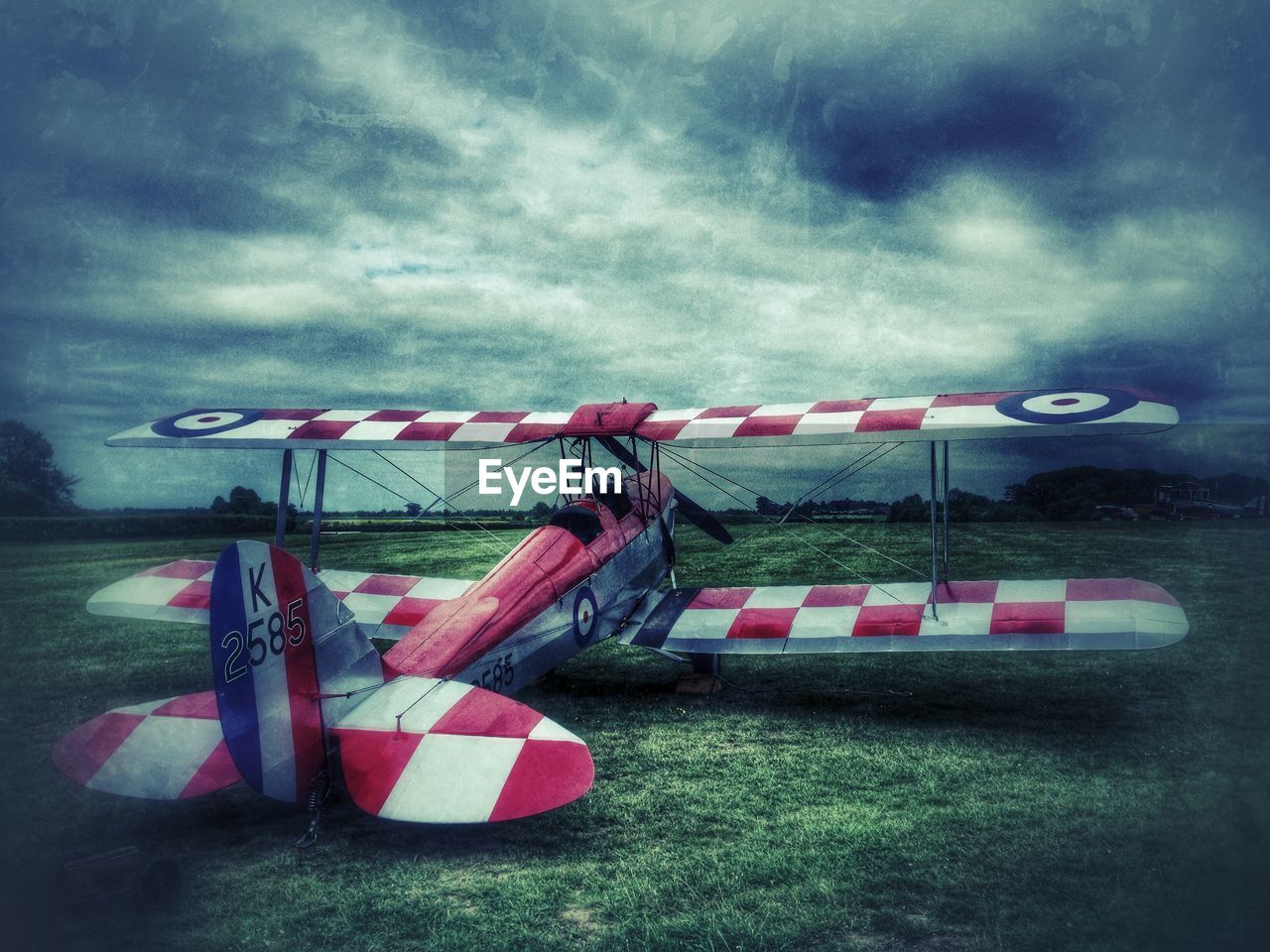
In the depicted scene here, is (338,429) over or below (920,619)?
over

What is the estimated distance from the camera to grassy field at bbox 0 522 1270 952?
2.90 meters

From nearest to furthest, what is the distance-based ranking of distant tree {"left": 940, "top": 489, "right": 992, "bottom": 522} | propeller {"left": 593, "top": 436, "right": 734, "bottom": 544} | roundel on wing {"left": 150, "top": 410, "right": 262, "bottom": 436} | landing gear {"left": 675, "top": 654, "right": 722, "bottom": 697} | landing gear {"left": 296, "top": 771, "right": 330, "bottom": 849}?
landing gear {"left": 296, "top": 771, "right": 330, "bottom": 849}
roundel on wing {"left": 150, "top": 410, "right": 262, "bottom": 436}
landing gear {"left": 675, "top": 654, "right": 722, "bottom": 697}
propeller {"left": 593, "top": 436, "right": 734, "bottom": 544}
distant tree {"left": 940, "top": 489, "right": 992, "bottom": 522}

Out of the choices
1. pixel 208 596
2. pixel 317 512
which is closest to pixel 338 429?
pixel 317 512

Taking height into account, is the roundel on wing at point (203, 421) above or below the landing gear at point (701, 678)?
above

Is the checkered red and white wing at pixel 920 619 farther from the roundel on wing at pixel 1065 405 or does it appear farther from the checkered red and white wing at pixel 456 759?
the checkered red and white wing at pixel 456 759

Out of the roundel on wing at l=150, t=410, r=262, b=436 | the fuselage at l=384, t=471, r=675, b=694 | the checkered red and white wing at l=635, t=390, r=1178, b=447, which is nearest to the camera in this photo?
the fuselage at l=384, t=471, r=675, b=694

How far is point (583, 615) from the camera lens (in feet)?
18.8

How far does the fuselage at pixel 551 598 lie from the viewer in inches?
174

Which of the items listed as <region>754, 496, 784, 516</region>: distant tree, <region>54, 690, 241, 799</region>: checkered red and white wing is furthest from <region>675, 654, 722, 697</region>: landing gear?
<region>54, 690, 241, 799</region>: checkered red and white wing

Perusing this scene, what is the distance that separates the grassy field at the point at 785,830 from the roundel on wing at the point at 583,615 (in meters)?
0.60

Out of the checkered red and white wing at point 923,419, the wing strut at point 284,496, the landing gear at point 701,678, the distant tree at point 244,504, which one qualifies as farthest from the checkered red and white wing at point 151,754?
the distant tree at point 244,504

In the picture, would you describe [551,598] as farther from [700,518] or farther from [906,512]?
[906,512]

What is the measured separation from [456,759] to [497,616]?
5.08ft

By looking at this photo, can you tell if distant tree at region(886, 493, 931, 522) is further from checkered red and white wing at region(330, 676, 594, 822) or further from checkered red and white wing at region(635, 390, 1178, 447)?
checkered red and white wing at region(330, 676, 594, 822)
